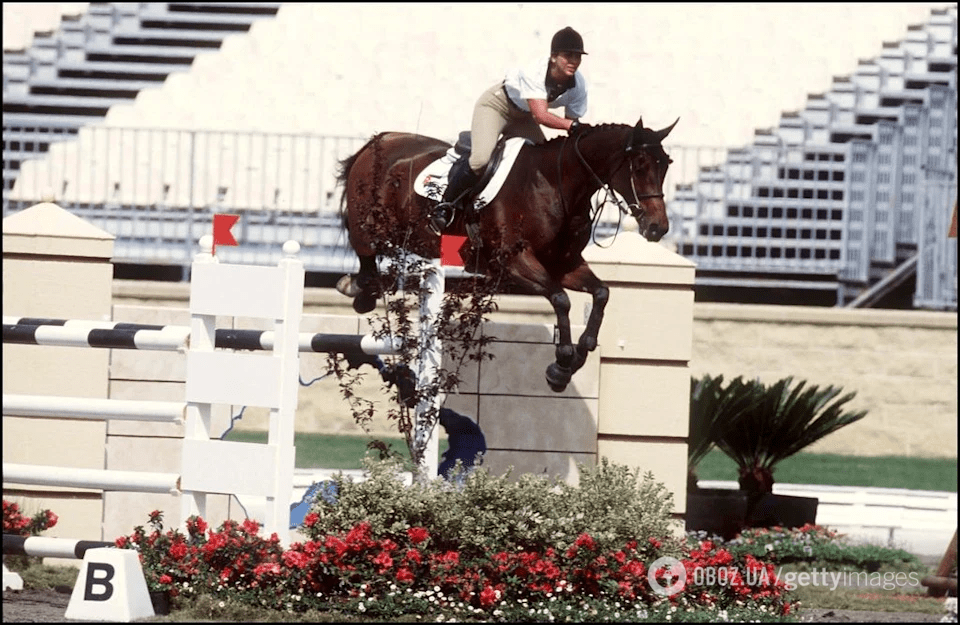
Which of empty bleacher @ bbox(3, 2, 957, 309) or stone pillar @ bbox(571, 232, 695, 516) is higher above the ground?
empty bleacher @ bbox(3, 2, 957, 309)

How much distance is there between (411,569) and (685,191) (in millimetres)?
9460

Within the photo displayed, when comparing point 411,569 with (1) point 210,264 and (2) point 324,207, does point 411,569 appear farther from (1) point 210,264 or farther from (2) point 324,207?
(2) point 324,207

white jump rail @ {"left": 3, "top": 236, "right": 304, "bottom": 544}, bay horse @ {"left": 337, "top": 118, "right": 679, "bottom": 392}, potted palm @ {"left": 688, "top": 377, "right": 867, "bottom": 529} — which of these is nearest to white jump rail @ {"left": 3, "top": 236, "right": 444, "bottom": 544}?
white jump rail @ {"left": 3, "top": 236, "right": 304, "bottom": 544}

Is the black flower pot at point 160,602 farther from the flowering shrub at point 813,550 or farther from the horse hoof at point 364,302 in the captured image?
the flowering shrub at point 813,550

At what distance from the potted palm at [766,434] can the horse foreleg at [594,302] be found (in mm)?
2230

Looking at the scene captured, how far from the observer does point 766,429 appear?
9.88 meters

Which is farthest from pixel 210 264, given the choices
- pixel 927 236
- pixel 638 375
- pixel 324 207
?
pixel 927 236

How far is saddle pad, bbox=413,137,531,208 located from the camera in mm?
7758

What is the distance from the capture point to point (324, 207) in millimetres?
14992

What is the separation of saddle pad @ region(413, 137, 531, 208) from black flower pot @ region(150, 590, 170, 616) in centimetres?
248

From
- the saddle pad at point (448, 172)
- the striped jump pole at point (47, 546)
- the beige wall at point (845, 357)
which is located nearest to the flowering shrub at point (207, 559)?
the striped jump pole at point (47, 546)

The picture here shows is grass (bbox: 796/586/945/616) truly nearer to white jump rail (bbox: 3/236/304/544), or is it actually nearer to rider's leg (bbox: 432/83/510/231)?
rider's leg (bbox: 432/83/510/231)

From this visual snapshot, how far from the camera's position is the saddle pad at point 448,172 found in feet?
25.5

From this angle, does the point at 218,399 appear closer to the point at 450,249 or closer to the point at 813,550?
the point at 450,249
